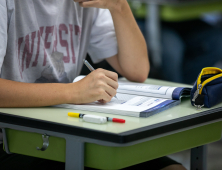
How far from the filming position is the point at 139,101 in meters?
0.91

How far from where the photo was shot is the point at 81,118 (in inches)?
30.1

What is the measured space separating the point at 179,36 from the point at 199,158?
81.0 inches

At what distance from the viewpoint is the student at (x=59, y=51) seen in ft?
2.85

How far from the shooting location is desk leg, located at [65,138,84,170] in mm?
704

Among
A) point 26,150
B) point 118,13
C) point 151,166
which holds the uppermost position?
point 118,13

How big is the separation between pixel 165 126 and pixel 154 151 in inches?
2.9

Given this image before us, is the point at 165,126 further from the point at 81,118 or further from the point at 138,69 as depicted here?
the point at 138,69

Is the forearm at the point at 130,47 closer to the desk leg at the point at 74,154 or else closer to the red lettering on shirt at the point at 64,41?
the red lettering on shirt at the point at 64,41

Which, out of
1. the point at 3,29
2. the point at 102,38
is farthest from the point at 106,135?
the point at 102,38

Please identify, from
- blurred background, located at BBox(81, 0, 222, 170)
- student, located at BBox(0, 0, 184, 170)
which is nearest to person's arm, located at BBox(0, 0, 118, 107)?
student, located at BBox(0, 0, 184, 170)

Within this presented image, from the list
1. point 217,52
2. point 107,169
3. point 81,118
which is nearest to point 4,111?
point 81,118

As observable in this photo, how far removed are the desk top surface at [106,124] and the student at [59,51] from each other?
50 millimetres

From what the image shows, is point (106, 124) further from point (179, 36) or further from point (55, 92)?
point (179, 36)

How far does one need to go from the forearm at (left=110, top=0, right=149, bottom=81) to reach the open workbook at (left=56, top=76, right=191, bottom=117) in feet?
0.58
